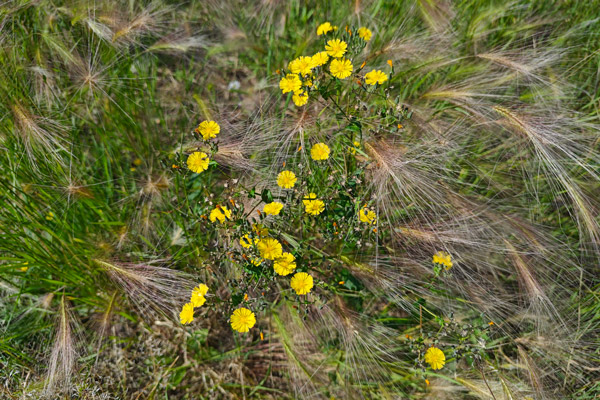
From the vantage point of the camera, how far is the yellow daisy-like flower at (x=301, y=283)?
67.4 inches

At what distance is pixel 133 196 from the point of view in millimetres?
2096

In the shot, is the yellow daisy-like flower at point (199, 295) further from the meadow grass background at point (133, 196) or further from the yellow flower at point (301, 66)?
the yellow flower at point (301, 66)

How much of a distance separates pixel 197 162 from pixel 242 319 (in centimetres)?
64

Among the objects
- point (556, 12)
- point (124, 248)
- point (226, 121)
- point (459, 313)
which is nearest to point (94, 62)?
point (226, 121)

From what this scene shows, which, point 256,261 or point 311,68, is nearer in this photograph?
point 256,261

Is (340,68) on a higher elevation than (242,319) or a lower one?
higher

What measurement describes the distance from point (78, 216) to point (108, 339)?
64 cm

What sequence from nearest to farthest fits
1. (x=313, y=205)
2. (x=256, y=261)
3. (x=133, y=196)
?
(x=256, y=261) < (x=313, y=205) < (x=133, y=196)

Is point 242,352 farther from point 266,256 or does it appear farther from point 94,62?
point 94,62

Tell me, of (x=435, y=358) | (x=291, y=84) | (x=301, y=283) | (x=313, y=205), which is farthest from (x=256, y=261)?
(x=435, y=358)

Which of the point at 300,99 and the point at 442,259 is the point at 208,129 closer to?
the point at 300,99

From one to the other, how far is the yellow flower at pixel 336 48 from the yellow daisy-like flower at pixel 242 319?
1086 millimetres

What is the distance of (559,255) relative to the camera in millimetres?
2078

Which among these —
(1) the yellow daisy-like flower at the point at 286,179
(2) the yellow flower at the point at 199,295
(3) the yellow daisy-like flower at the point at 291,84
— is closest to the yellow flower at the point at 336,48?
(3) the yellow daisy-like flower at the point at 291,84
